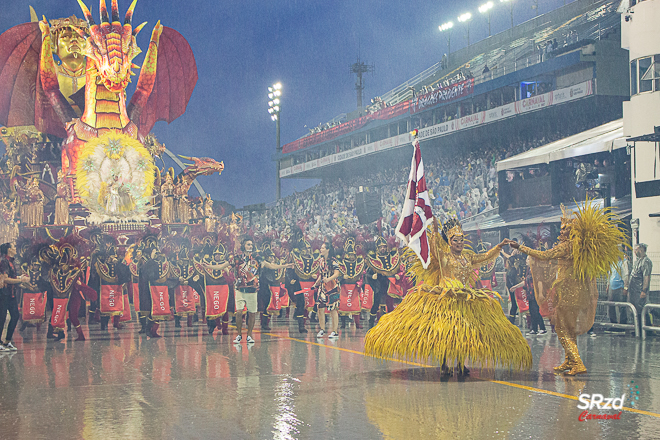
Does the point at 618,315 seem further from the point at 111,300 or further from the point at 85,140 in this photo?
the point at 85,140

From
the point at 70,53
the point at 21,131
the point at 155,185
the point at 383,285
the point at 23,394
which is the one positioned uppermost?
the point at 70,53

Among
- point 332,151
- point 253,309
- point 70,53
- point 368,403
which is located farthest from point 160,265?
point 332,151

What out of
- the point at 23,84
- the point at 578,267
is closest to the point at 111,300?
the point at 578,267

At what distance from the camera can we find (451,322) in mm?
8148

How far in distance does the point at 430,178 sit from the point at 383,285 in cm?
2014

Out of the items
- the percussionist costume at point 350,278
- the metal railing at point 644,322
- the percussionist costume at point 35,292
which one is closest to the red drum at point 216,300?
the percussionist costume at point 350,278

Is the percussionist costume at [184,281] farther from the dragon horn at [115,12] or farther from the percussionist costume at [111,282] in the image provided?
the dragon horn at [115,12]

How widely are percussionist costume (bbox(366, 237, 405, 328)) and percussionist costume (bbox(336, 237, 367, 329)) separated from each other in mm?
469

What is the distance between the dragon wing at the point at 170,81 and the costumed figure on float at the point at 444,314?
102 ft

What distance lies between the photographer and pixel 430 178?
118 ft

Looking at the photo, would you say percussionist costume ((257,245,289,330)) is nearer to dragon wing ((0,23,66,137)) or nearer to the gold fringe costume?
the gold fringe costume

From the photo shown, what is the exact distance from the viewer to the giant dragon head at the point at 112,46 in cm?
3344

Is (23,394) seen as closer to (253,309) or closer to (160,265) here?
(253,309)

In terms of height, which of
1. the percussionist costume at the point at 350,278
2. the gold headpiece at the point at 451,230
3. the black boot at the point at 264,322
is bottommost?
the black boot at the point at 264,322
